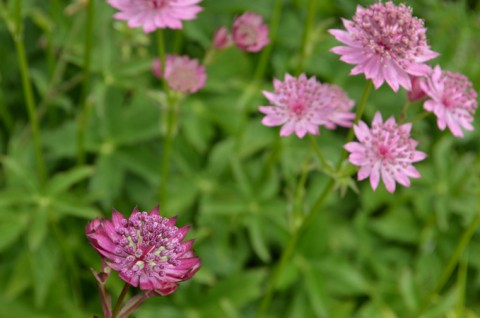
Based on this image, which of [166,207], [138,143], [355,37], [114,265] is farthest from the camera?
[138,143]

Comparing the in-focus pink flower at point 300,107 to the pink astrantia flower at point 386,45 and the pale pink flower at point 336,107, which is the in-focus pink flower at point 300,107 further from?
the pink astrantia flower at point 386,45

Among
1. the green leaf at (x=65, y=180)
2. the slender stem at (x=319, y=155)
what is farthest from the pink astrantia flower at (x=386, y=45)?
the green leaf at (x=65, y=180)

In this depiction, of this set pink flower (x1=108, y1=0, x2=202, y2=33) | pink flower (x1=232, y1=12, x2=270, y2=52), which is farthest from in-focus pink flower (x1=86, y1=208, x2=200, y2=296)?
pink flower (x1=232, y1=12, x2=270, y2=52)

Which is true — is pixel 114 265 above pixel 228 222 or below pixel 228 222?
above

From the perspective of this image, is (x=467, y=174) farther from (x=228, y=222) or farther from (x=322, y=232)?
(x=228, y=222)

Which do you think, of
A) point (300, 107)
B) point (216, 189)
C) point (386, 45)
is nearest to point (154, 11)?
point (300, 107)

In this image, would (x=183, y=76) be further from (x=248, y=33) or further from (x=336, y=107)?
(x=336, y=107)

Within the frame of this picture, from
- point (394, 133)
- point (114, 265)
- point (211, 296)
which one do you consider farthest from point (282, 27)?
point (114, 265)

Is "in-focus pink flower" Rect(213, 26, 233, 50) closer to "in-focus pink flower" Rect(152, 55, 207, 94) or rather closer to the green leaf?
"in-focus pink flower" Rect(152, 55, 207, 94)
